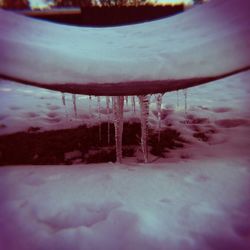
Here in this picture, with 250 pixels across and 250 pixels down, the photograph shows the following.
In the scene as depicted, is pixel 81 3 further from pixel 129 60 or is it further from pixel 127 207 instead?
pixel 127 207

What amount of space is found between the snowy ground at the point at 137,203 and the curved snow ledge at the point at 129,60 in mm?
528

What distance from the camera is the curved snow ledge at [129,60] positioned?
135 centimetres

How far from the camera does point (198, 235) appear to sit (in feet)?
3.63

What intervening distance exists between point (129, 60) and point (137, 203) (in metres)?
0.74

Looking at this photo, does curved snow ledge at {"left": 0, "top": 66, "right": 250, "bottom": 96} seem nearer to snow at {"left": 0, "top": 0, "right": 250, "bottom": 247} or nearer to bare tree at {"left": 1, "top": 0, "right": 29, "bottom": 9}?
snow at {"left": 0, "top": 0, "right": 250, "bottom": 247}

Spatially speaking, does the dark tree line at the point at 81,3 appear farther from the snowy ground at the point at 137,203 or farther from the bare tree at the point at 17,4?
the snowy ground at the point at 137,203

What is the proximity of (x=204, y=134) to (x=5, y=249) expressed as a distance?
1873 millimetres

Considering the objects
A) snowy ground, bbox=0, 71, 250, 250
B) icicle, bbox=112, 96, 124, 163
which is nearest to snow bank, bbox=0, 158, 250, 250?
snowy ground, bbox=0, 71, 250, 250

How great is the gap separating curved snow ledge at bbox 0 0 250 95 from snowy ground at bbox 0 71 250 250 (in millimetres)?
528

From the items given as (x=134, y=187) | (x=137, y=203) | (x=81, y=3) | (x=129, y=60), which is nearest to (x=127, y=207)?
(x=137, y=203)

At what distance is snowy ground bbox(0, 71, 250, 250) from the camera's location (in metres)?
1.10

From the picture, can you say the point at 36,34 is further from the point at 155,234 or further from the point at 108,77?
the point at 155,234

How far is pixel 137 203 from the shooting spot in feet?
4.38

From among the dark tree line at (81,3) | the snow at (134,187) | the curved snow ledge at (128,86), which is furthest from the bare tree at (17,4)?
the curved snow ledge at (128,86)
